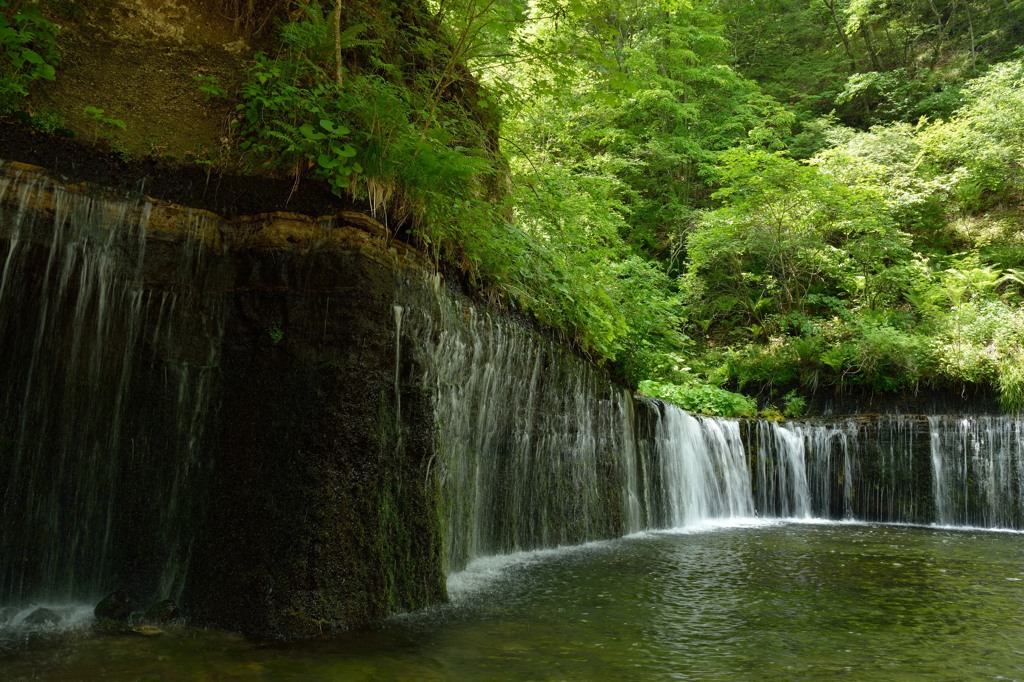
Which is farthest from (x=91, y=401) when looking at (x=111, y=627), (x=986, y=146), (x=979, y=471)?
(x=986, y=146)

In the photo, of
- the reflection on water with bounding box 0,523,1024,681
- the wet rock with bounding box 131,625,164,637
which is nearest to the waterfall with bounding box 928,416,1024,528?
the reflection on water with bounding box 0,523,1024,681

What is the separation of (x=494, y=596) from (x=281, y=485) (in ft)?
6.86

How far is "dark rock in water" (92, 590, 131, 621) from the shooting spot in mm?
4133

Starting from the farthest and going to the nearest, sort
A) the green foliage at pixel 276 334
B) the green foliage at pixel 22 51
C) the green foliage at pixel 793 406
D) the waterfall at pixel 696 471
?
1. the green foliage at pixel 793 406
2. the waterfall at pixel 696 471
3. the green foliage at pixel 22 51
4. the green foliage at pixel 276 334

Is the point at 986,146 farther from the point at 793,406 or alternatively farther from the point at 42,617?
the point at 42,617

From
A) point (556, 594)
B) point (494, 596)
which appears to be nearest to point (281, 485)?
point (494, 596)

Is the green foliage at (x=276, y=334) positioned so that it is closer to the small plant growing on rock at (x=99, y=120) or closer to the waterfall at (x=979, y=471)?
the small plant growing on rock at (x=99, y=120)

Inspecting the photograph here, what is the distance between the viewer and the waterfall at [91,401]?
4.41m

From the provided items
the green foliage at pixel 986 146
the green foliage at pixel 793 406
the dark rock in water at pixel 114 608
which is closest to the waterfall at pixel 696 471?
the green foliage at pixel 793 406

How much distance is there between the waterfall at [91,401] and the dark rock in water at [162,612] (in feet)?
0.60

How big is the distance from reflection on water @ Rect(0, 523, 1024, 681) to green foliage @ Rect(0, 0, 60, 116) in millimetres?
3702

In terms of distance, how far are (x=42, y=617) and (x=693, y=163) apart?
2392 centimetres

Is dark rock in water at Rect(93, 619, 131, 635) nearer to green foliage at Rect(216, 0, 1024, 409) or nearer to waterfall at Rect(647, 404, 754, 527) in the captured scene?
green foliage at Rect(216, 0, 1024, 409)

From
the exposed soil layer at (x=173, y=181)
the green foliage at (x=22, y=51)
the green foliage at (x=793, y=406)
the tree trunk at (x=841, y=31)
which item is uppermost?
the tree trunk at (x=841, y=31)
